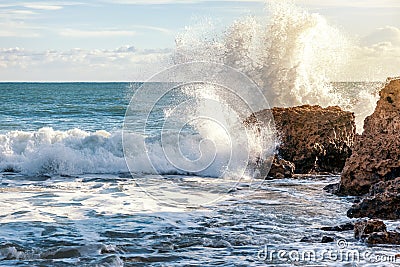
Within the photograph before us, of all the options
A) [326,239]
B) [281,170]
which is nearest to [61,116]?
[281,170]

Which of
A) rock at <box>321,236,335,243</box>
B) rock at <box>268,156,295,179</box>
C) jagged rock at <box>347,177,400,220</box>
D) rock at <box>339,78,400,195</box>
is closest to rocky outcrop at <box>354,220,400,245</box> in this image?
rock at <box>321,236,335,243</box>

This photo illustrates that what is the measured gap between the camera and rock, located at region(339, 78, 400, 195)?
887cm

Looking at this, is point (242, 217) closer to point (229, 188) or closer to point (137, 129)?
point (229, 188)

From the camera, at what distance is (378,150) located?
29.6 feet

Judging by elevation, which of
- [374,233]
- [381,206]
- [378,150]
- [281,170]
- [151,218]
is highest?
[378,150]

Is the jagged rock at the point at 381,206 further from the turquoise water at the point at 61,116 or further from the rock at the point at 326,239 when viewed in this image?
the turquoise water at the point at 61,116

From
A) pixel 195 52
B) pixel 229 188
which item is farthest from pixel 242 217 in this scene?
pixel 195 52

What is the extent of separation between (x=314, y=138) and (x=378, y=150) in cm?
251

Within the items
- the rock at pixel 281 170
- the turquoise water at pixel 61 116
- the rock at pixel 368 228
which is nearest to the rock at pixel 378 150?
the rock at pixel 281 170

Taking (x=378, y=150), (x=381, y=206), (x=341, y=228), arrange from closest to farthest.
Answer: (x=341, y=228), (x=381, y=206), (x=378, y=150)

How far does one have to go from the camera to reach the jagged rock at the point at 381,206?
23.7 ft

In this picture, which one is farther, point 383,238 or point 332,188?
point 332,188

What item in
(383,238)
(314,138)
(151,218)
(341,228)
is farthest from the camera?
(314,138)

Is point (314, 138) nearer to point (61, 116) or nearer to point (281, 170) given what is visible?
point (281, 170)
